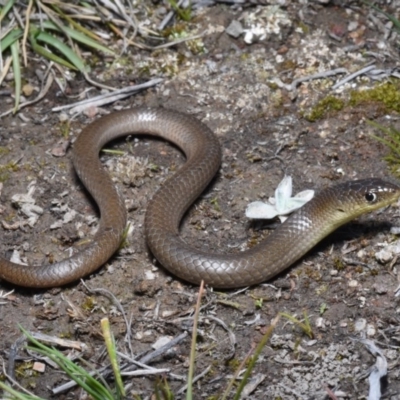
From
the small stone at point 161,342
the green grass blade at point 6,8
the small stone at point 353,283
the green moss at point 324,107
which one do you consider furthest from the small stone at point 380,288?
the green grass blade at point 6,8

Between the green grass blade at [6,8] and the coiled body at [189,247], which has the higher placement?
the green grass blade at [6,8]

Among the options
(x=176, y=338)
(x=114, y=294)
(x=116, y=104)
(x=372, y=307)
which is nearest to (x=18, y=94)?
(x=116, y=104)

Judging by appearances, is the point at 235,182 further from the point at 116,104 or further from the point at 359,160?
the point at 116,104

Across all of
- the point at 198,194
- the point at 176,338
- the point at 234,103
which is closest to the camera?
the point at 176,338

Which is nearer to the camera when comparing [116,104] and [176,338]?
[176,338]

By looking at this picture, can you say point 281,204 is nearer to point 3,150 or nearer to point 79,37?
point 3,150

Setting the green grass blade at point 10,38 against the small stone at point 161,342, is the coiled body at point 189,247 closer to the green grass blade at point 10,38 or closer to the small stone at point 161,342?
the small stone at point 161,342

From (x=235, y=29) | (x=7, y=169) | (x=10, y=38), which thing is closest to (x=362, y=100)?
(x=235, y=29)
